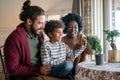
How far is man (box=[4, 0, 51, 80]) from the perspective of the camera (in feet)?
7.24

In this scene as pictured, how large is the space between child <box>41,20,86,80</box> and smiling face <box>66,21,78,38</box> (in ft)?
0.72

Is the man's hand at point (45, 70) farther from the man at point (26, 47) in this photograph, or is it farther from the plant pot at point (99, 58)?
the plant pot at point (99, 58)

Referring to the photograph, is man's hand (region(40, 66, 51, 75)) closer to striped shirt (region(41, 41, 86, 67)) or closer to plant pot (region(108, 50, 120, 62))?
striped shirt (region(41, 41, 86, 67))

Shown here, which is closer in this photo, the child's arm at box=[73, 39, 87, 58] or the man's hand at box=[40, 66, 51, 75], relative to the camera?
the man's hand at box=[40, 66, 51, 75]

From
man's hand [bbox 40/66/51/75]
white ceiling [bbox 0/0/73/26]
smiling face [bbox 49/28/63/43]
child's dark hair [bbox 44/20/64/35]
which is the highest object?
white ceiling [bbox 0/0/73/26]

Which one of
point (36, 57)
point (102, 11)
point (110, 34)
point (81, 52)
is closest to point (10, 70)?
point (36, 57)

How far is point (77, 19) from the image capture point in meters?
2.75

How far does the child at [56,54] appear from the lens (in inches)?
88.3

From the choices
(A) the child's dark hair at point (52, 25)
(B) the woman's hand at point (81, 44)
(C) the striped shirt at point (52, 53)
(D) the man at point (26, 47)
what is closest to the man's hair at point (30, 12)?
(D) the man at point (26, 47)

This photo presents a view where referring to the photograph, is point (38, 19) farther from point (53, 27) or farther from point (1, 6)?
point (1, 6)

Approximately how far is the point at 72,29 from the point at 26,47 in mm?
633

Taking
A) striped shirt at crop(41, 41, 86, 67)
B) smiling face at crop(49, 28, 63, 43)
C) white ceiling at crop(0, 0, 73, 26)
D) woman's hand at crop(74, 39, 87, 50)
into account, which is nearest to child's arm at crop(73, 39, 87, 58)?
woman's hand at crop(74, 39, 87, 50)

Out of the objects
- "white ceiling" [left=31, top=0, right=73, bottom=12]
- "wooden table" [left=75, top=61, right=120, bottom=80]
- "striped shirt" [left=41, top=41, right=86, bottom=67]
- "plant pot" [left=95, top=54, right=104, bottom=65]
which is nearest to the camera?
"wooden table" [left=75, top=61, right=120, bottom=80]

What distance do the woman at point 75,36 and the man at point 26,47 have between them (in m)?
0.36
